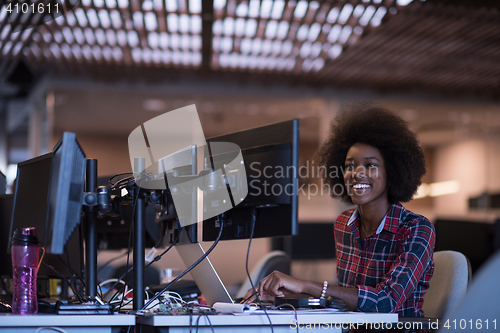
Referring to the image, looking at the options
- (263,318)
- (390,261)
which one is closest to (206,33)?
(390,261)

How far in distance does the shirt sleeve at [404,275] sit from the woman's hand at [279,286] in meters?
0.21

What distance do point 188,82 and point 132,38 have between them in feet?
5.29

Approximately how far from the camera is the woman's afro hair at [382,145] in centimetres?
236

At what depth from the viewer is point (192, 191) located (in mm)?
1649

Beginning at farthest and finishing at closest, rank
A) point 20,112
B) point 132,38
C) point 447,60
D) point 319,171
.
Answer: point 20,112
point 447,60
point 132,38
point 319,171

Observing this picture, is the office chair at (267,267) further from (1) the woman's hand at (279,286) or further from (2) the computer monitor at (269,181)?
(2) the computer monitor at (269,181)

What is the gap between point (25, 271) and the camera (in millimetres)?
1467

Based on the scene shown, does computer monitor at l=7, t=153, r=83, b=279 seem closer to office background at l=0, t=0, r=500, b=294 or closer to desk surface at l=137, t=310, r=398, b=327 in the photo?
desk surface at l=137, t=310, r=398, b=327

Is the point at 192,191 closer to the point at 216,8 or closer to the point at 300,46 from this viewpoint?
the point at 216,8

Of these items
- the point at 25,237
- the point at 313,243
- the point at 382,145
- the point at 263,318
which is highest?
the point at 382,145

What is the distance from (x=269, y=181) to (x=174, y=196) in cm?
38

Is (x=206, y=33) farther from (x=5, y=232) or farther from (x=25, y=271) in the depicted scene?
(x=25, y=271)

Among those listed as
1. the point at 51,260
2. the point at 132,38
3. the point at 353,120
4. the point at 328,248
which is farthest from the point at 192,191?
the point at 328,248

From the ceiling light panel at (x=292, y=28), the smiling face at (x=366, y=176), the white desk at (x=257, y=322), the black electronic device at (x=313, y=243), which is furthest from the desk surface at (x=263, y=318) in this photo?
the black electronic device at (x=313, y=243)
